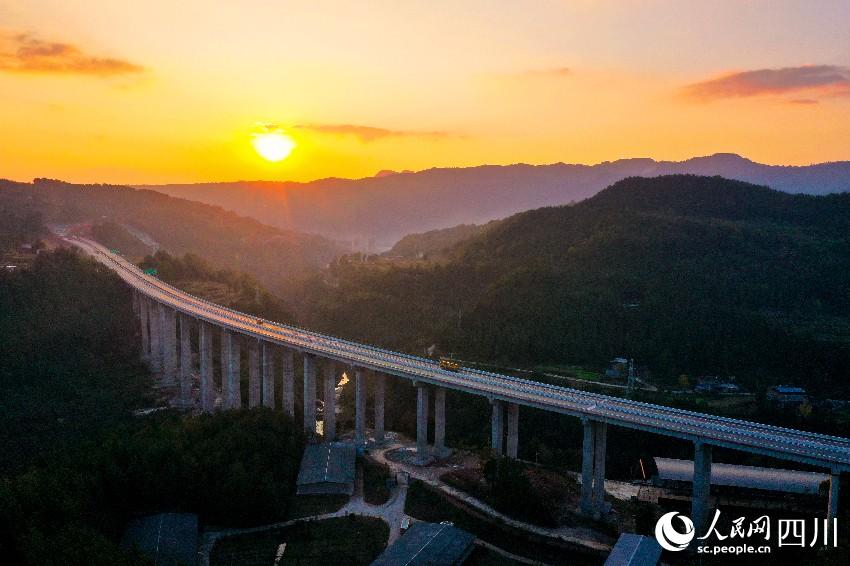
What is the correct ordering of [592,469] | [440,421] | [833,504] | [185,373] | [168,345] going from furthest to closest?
1. [168,345]
2. [185,373]
3. [440,421]
4. [592,469]
5. [833,504]

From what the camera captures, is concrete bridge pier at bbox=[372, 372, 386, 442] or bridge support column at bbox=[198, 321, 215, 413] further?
bridge support column at bbox=[198, 321, 215, 413]

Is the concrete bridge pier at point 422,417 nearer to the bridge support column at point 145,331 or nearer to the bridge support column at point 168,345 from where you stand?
the bridge support column at point 168,345

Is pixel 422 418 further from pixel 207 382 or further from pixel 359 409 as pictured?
pixel 207 382

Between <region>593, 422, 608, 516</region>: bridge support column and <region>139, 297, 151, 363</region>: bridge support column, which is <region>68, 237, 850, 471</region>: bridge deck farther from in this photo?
<region>139, 297, 151, 363</region>: bridge support column

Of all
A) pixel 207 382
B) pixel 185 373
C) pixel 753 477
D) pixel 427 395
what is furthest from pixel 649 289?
pixel 185 373

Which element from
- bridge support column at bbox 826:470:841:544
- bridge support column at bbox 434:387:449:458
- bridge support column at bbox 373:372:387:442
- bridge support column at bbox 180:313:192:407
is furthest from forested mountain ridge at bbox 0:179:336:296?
bridge support column at bbox 826:470:841:544

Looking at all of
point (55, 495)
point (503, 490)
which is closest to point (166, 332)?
point (55, 495)
